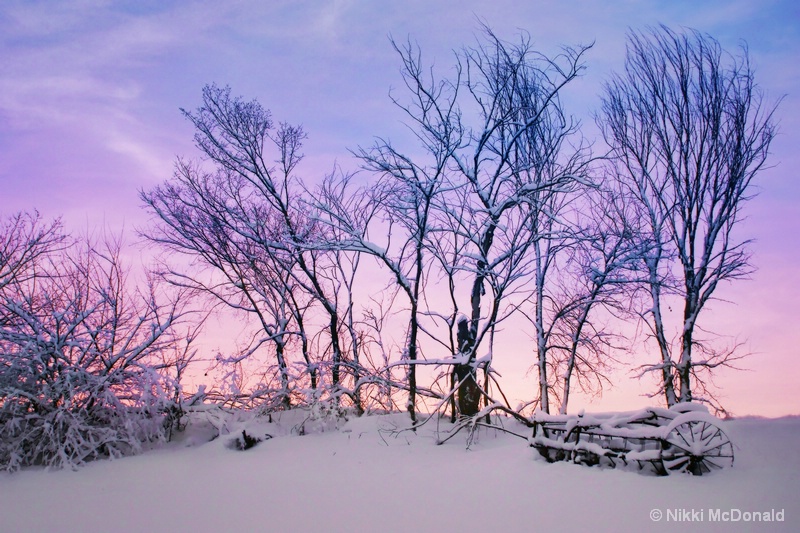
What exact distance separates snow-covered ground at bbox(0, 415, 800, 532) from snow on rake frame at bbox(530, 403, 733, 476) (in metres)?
0.22

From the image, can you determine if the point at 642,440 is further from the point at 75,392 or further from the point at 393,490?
the point at 75,392

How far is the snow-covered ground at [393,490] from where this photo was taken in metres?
6.48

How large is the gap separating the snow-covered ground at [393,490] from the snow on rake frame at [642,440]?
224mm

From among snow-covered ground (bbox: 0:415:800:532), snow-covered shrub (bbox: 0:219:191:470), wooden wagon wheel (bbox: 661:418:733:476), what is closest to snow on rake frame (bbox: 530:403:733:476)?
wooden wagon wheel (bbox: 661:418:733:476)

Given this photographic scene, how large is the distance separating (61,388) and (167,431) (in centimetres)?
217

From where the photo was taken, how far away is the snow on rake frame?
730 centimetres

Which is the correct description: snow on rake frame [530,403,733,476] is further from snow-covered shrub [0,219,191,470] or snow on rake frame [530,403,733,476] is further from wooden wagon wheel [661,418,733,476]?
snow-covered shrub [0,219,191,470]

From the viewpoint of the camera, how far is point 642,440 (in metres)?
7.82

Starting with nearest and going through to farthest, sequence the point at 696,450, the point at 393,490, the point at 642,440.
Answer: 1. the point at 696,450
2. the point at 642,440
3. the point at 393,490

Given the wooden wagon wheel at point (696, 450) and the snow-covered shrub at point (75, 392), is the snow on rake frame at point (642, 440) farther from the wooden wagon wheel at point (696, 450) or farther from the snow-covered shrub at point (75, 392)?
the snow-covered shrub at point (75, 392)

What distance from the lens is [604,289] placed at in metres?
15.0

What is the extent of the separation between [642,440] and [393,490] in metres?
3.55

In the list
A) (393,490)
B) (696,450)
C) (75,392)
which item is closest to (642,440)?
(696,450)

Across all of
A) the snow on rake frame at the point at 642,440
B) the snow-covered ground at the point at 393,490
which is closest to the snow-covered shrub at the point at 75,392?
the snow-covered ground at the point at 393,490
